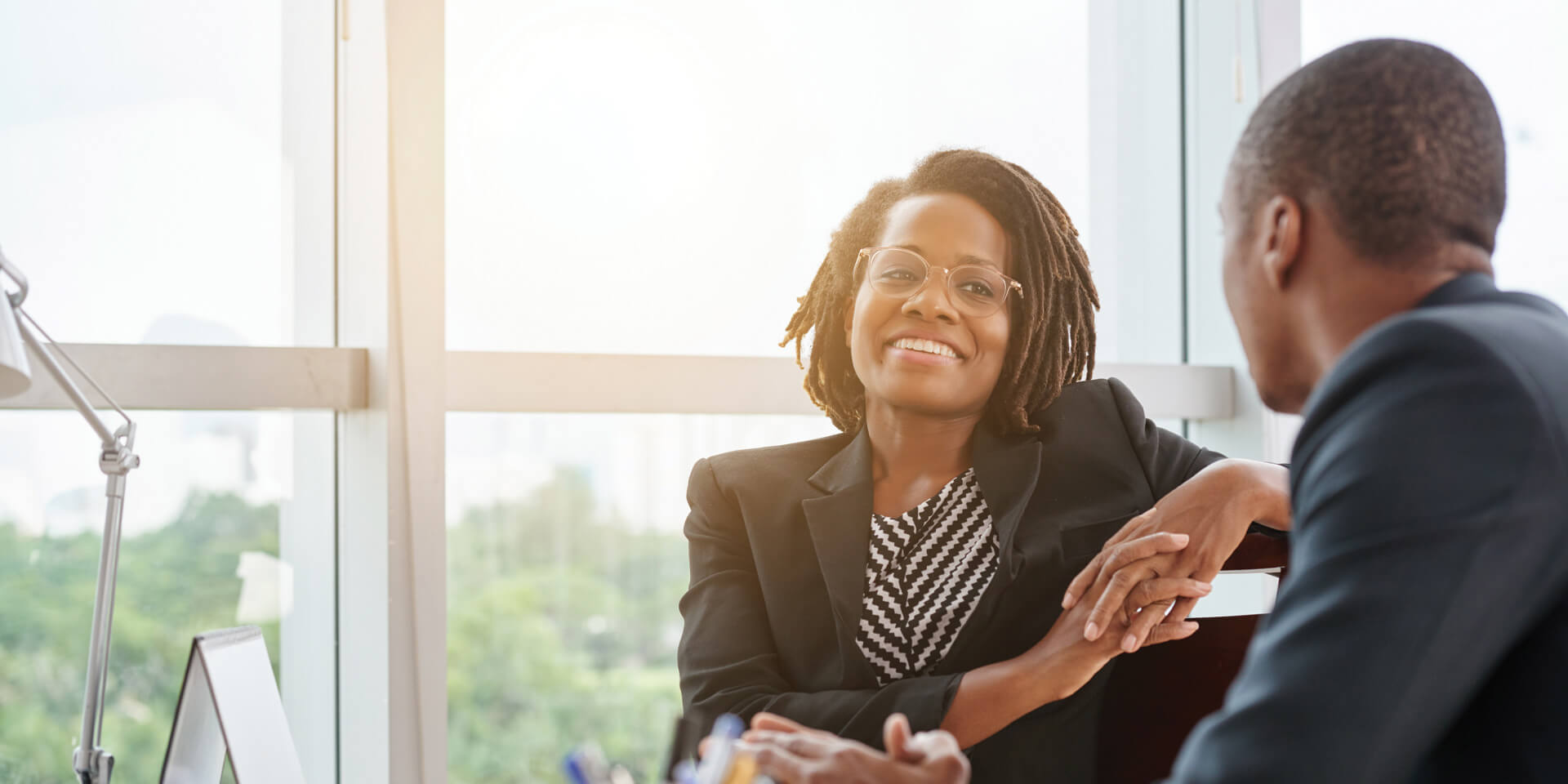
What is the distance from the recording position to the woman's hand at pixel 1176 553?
4.32 ft

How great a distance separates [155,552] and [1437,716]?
1840mm

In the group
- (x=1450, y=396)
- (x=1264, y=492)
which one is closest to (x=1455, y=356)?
A: (x=1450, y=396)

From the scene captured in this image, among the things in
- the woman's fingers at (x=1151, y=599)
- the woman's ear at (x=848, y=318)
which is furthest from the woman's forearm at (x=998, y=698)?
the woman's ear at (x=848, y=318)

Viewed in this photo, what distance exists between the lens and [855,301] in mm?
1593

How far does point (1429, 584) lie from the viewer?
0.64m

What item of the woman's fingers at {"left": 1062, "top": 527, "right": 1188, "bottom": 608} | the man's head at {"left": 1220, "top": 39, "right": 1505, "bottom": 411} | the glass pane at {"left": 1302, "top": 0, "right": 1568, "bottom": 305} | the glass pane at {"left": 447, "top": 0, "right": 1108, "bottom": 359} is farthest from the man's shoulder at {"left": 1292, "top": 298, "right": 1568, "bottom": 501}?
the glass pane at {"left": 1302, "top": 0, "right": 1568, "bottom": 305}

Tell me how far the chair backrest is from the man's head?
67 cm

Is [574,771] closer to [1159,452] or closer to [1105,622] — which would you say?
[1105,622]

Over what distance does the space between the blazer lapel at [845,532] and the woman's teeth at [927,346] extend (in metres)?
0.19

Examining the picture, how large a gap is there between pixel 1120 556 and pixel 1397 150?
65cm

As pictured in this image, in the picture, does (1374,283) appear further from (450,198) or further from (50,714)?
(50,714)

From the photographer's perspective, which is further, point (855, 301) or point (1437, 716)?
point (855, 301)

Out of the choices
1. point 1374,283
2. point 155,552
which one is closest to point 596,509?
point 155,552

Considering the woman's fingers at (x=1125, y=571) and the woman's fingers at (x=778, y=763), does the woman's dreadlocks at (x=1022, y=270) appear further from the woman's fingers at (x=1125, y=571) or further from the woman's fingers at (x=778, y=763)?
the woman's fingers at (x=778, y=763)
